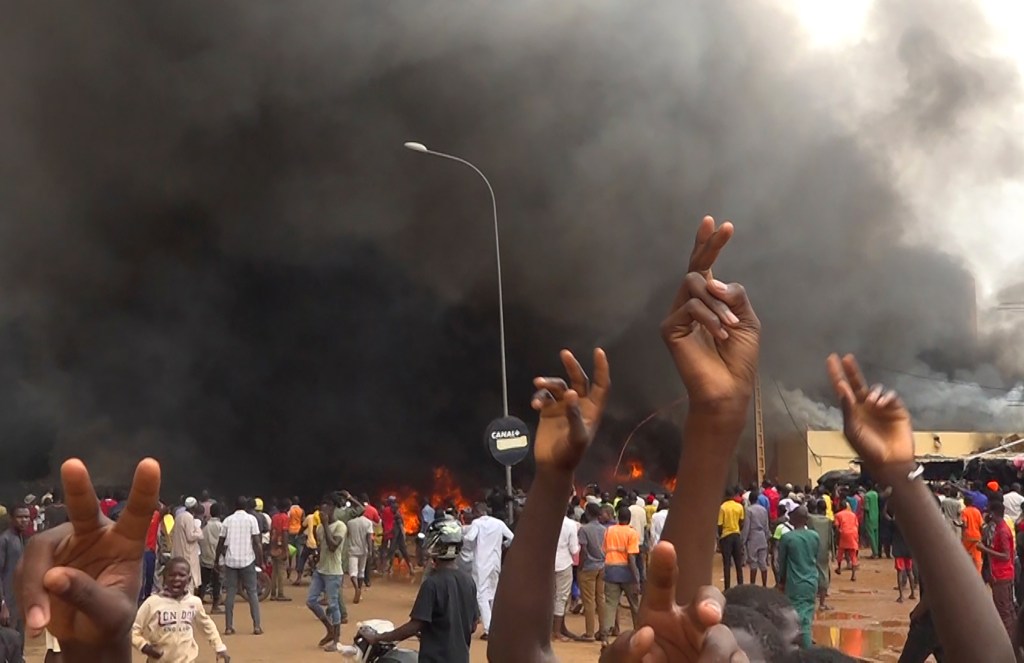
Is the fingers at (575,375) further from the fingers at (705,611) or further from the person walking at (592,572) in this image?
the person walking at (592,572)

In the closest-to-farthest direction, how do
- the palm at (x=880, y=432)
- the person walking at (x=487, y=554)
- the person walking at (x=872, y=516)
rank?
1. the palm at (x=880, y=432)
2. the person walking at (x=487, y=554)
3. the person walking at (x=872, y=516)

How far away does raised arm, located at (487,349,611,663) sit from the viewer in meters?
1.91

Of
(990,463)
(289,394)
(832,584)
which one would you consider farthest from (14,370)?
(990,463)

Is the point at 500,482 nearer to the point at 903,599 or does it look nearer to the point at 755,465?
the point at 755,465

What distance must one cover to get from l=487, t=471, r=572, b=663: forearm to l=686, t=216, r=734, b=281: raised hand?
47 cm

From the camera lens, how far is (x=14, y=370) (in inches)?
991

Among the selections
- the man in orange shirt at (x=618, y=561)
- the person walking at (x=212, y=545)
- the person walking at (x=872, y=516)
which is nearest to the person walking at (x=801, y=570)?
the man in orange shirt at (x=618, y=561)

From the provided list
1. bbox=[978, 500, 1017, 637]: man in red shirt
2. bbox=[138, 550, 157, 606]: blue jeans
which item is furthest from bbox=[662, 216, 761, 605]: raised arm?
bbox=[138, 550, 157, 606]: blue jeans

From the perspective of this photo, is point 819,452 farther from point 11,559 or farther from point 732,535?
point 11,559

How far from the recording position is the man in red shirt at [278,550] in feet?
45.1

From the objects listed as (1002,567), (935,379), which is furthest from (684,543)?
(935,379)

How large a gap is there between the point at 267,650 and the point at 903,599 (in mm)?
7822

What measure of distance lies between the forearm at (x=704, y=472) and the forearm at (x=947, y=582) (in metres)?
0.28

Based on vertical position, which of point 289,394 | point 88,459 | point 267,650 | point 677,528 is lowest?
point 267,650
